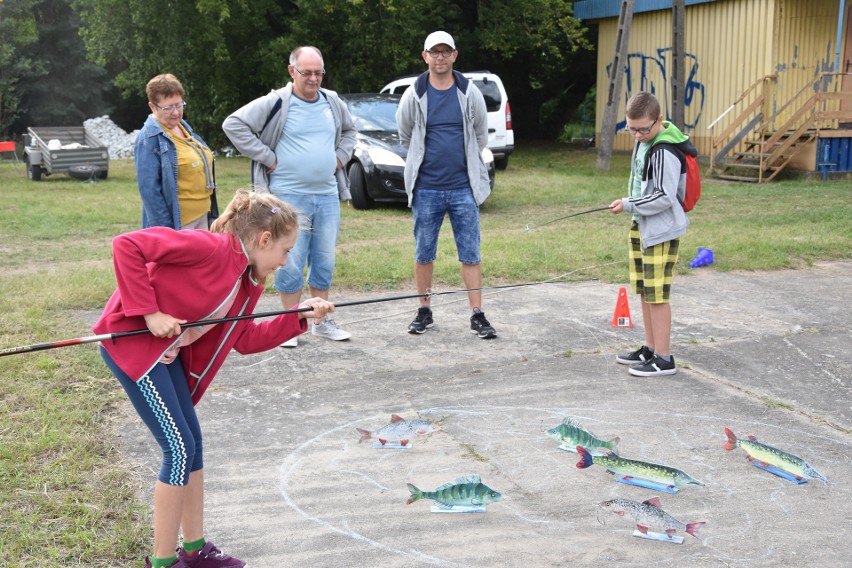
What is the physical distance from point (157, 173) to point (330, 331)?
1.61m

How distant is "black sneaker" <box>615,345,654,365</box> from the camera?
5.62m

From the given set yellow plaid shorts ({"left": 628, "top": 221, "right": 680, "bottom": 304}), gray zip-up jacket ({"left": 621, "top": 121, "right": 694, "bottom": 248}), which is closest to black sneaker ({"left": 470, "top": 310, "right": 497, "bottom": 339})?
yellow plaid shorts ({"left": 628, "top": 221, "right": 680, "bottom": 304})

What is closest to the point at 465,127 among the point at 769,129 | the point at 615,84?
the point at 769,129

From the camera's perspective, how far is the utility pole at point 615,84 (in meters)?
18.5

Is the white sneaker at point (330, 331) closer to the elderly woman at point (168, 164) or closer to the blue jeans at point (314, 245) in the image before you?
the blue jeans at point (314, 245)

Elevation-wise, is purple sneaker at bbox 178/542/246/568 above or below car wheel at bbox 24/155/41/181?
below

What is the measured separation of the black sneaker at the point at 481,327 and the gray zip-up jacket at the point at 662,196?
1287mm

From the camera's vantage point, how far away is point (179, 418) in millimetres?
2990

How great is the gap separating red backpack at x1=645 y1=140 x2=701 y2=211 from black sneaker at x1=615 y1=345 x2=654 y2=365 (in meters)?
0.92

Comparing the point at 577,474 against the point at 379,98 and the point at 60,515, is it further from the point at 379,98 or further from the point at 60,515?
the point at 379,98

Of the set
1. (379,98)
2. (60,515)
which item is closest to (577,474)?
(60,515)

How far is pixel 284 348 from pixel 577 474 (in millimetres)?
2587

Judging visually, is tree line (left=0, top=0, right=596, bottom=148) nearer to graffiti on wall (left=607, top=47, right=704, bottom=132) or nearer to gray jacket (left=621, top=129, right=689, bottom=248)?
graffiti on wall (left=607, top=47, right=704, bottom=132)

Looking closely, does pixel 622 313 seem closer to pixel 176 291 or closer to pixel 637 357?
pixel 637 357
